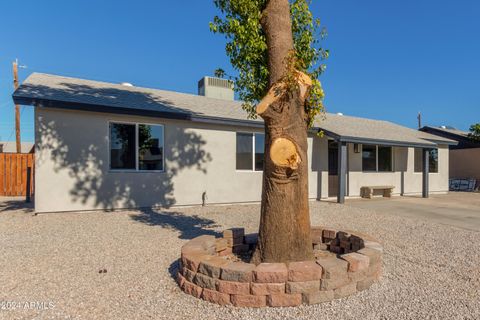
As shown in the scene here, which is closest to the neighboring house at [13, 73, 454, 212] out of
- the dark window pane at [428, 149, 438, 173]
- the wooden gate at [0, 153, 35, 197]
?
the wooden gate at [0, 153, 35, 197]

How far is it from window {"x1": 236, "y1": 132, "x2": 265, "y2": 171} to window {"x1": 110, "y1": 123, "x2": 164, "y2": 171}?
8.74ft

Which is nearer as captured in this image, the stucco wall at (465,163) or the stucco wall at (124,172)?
the stucco wall at (124,172)

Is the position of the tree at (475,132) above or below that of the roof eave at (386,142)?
above

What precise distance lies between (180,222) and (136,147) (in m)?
2.82

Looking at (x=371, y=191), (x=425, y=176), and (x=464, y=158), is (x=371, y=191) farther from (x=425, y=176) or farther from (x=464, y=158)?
(x=464, y=158)

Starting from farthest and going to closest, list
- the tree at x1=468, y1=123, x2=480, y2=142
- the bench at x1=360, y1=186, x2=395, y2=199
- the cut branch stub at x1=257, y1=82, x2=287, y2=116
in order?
the tree at x1=468, y1=123, x2=480, y2=142 → the bench at x1=360, y1=186, x2=395, y2=199 → the cut branch stub at x1=257, y1=82, x2=287, y2=116

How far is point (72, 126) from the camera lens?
8.08 m

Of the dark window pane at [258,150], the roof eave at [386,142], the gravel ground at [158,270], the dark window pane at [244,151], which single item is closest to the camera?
the gravel ground at [158,270]

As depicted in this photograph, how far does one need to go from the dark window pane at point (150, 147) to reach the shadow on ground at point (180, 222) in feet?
4.39

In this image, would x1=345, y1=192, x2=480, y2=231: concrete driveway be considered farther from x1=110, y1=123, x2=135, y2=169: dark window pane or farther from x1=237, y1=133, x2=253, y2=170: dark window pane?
x1=110, y1=123, x2=135, y2=169: dark window pane

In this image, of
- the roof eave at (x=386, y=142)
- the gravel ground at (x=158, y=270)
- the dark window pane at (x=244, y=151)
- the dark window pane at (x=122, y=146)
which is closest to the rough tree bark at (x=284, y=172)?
the gravel ground at (x=158, y=270)

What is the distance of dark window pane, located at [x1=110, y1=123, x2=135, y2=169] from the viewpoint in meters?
8.61

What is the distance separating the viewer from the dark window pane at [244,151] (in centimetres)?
1047

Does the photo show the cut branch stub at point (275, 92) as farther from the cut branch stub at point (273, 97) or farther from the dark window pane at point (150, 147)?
the dark window pane at point (150, 147)
